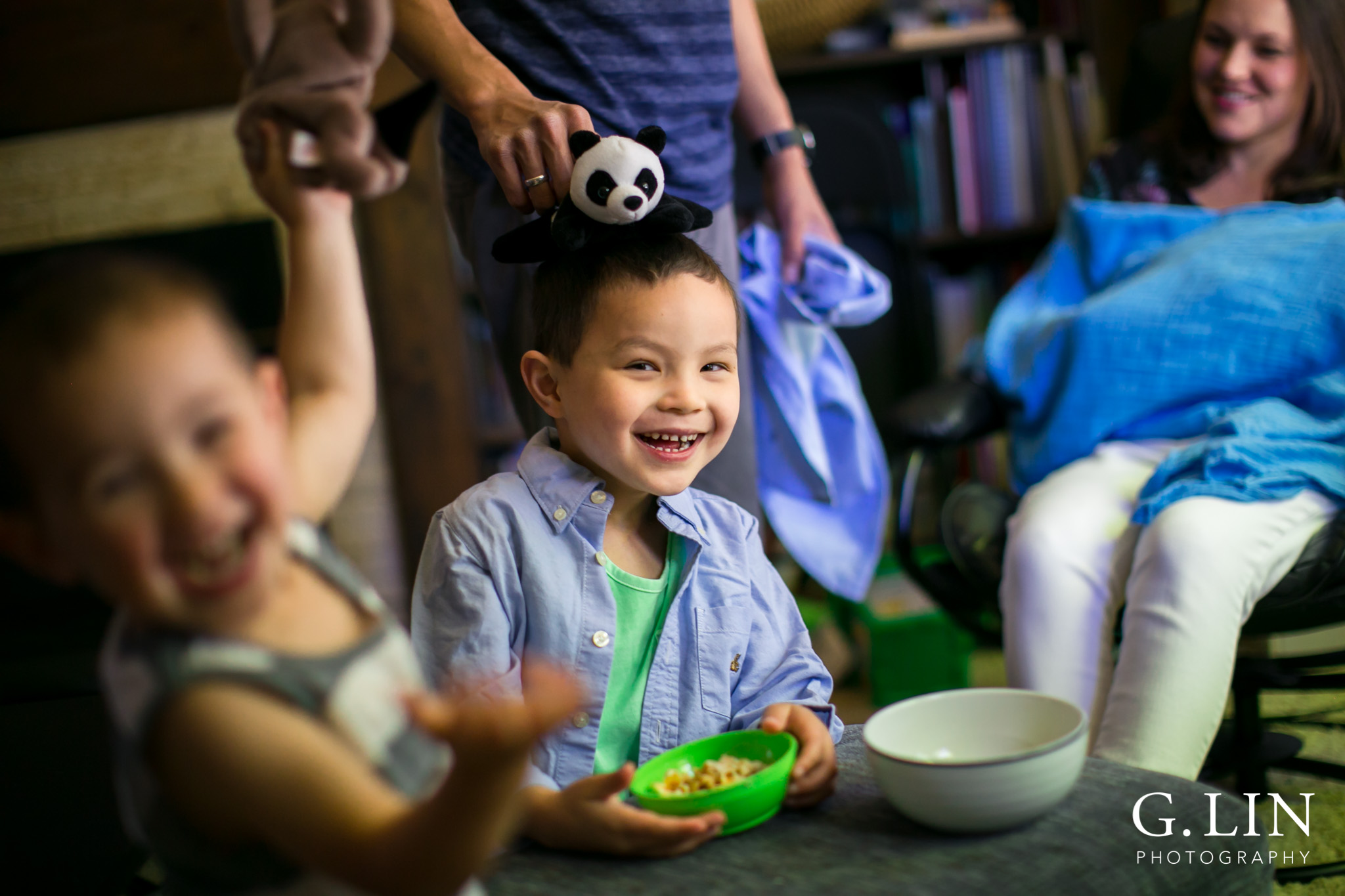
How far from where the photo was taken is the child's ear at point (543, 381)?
2.97 ft

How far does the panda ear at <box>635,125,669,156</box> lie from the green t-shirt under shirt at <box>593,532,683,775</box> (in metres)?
0.31

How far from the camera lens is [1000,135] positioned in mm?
2523

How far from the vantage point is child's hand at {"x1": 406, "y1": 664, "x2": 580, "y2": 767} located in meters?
0.40

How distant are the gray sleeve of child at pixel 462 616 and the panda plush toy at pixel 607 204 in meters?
0.22

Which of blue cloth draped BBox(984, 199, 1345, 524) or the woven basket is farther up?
the woven basket

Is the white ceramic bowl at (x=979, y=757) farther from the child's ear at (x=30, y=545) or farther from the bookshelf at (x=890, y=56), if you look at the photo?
the bookshelf at (x=890, y=56)

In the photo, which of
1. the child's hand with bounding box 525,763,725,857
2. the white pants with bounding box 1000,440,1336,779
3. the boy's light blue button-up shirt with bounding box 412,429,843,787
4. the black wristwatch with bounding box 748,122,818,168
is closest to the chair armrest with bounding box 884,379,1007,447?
the white pants with bounding box 1000,440,1336,779

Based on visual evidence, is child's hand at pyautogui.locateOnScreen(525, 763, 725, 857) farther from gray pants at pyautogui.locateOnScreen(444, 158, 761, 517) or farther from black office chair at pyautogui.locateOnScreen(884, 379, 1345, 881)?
black office chair at pyautogui.locateOnScreen(884, 379, 1345, 881)

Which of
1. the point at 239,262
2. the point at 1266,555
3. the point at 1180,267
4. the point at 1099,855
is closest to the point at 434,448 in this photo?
the point at 239,262

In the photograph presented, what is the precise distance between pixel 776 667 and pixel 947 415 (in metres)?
0.76

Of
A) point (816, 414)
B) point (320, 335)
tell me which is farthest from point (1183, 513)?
point (320, 335)

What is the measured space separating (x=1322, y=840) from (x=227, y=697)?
55.7 inches

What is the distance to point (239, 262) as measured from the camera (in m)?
1.72

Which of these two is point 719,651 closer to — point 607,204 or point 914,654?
point 607,204
